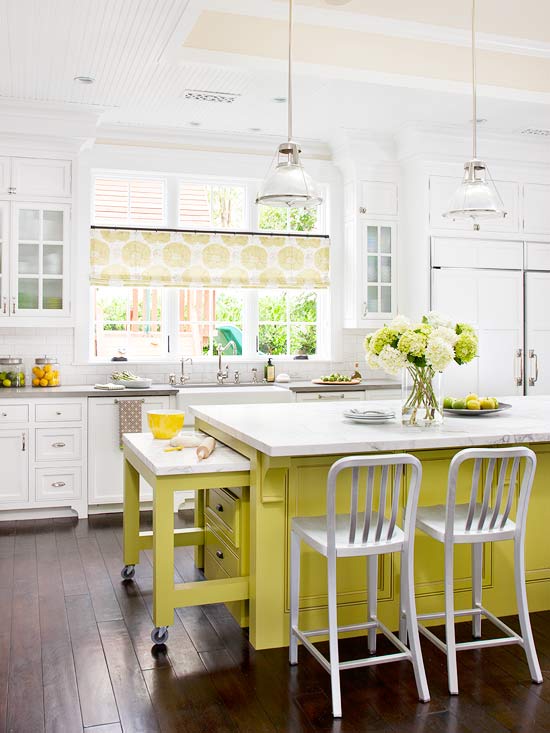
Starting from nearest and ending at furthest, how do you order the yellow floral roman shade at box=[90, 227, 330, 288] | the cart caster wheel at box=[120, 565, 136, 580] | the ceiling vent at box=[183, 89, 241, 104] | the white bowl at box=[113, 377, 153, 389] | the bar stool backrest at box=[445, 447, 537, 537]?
1. the bar stool backrest at box=[445, 447, 537, 537]
2. the cart caster wheel at box=[120, 565, 136, 580]
3. the ceiling vent at box=[183, 89, 241, 104]
4. the white bowl at box=[113, 377, 153, 389]
5. the yellow floral roman shade at box=[90, 227, 330, 288]

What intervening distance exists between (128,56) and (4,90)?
4.08 ft

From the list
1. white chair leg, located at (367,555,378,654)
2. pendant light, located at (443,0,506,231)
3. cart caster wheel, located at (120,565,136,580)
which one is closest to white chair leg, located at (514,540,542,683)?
white chair leg, located at (367,555,378,654)

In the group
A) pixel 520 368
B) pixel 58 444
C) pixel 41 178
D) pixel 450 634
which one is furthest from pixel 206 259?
pixel 450 634

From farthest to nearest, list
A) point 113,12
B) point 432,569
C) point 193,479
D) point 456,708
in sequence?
point 113,12
point 432,569
point 193,479
point 456,708

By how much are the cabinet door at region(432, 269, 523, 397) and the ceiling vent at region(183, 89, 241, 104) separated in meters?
2.27

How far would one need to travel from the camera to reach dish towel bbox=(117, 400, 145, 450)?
18.6ft

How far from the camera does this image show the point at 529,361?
677 centimetres

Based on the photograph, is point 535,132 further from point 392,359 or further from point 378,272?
point 392,359

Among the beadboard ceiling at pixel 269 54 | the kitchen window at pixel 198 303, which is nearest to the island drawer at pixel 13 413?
the kitchen window at pixel 198 303

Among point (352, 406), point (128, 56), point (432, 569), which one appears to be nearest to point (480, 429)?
point (432, 569)

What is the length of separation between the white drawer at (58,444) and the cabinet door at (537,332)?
155 inches

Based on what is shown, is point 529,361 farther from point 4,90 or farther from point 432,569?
point 4,90

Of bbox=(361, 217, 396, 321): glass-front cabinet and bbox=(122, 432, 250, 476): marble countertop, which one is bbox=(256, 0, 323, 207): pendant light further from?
bbox=(361, 217, 396, 321): glass-front cabinet

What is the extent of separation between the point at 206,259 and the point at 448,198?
2.17m
